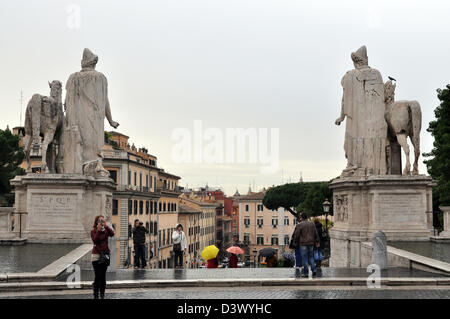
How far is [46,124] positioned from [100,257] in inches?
367

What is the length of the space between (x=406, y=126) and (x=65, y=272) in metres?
11.8

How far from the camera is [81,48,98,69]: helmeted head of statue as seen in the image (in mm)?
20312

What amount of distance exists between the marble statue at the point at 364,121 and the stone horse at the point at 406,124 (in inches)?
12.3

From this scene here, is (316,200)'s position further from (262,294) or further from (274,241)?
(274,241)

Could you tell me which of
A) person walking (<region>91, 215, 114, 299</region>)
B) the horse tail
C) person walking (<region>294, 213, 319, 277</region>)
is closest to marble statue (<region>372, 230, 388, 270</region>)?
person walking (<region>294, 213, 319, 277</region>)

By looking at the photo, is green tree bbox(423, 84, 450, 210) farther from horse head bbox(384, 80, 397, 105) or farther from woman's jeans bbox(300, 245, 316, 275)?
woman's jeans bbox(300, 245, 316, 275)

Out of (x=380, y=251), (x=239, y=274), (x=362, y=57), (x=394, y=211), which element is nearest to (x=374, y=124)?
(x=362, y=57)

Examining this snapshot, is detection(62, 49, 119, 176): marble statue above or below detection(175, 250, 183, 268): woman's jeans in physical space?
above

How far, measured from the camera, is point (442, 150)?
36.8 m

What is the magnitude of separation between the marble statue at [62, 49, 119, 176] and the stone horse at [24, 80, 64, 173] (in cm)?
35
